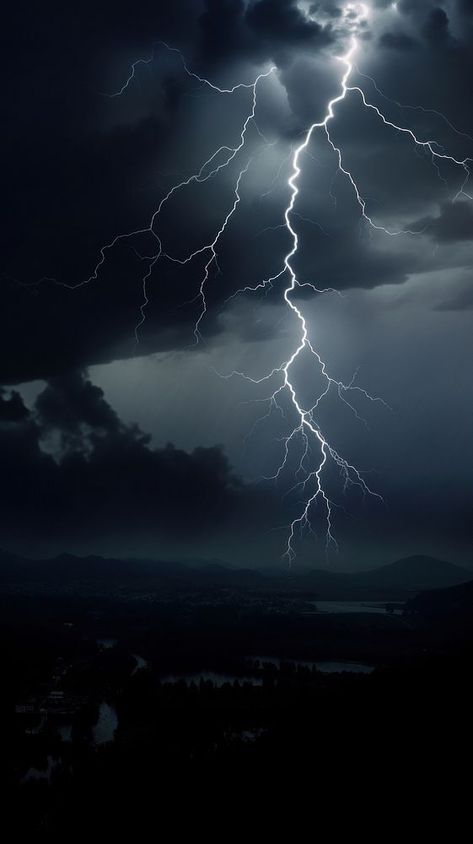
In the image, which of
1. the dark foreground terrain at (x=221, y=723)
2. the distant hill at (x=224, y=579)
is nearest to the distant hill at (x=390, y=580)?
the distant hill at (x=224, y=579)

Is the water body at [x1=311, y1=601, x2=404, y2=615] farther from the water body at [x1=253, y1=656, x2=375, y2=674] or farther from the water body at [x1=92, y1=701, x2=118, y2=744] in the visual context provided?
the water body at [x1=92, y1=701, x2=118, y2=744]

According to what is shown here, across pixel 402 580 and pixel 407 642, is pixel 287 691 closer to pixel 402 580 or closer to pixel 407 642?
pixel 407 642

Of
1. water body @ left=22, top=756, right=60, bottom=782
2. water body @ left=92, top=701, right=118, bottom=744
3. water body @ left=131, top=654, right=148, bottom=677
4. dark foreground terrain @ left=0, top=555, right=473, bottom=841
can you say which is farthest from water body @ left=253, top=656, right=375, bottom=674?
water body @ left=22, top=756, right=60, bottom=782

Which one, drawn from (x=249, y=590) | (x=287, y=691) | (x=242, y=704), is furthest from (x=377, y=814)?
(x=249, y=590)

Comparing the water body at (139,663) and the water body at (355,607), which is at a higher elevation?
the water body at (355,607)

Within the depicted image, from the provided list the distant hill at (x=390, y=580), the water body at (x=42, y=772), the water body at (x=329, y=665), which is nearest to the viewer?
the water body at (x=42, y=772)

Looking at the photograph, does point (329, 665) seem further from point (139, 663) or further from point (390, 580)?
point (390, 580)

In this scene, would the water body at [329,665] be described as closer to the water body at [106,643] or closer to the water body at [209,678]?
the water body at [209,678]
